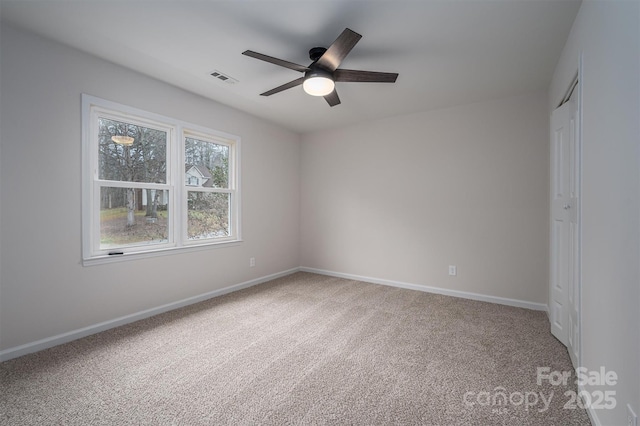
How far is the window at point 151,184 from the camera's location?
2.71 metres

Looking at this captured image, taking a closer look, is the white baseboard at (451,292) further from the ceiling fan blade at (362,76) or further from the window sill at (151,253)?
the ceiling fan blade at (362,76)

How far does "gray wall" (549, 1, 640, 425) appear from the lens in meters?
1.13

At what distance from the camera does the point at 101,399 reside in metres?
1.76

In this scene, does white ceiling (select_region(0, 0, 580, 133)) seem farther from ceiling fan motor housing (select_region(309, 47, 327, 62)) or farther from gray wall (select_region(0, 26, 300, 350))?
gray wall (select_region(0, 26, 300, 350))

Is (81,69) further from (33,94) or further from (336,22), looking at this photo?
(336,22)

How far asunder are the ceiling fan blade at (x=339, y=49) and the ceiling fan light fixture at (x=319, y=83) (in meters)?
0.08

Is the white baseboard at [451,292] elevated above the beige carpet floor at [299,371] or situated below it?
above

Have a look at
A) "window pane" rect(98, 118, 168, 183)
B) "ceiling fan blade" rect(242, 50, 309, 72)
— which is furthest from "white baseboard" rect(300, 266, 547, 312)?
"ceiling fan blade" rect(242, 50, 309, 72)

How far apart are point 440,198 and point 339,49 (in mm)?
2612

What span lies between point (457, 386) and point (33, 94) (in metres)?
3.87

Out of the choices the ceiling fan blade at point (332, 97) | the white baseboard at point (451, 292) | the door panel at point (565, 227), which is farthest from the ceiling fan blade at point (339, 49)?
the white baseboard at point (451, 292)

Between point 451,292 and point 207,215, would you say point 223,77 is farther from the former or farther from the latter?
point 451,292

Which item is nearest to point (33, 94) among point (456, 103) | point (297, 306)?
point (297, 306)

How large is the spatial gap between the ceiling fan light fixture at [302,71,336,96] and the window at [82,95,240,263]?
5.93 ft
